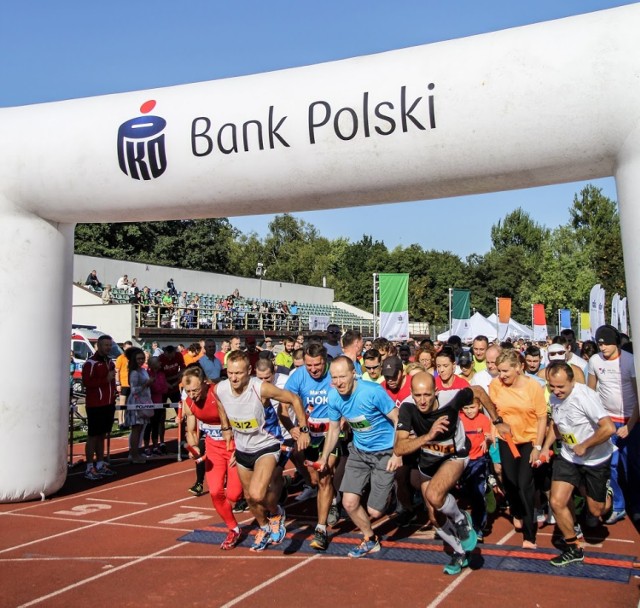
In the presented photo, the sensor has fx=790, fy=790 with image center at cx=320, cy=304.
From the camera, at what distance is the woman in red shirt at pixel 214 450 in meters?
7.58

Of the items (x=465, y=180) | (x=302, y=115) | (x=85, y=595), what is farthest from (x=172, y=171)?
(x=85, y=595)

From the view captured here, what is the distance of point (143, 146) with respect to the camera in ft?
27.7

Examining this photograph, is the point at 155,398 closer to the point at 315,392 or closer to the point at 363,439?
the point at 315,392

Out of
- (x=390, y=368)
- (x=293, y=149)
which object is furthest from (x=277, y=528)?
(x=293, y=149)

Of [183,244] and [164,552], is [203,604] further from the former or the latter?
[183,244]

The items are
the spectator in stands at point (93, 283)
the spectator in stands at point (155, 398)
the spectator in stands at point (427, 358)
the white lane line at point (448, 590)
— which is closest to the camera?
the white lane line at point (448, 590)

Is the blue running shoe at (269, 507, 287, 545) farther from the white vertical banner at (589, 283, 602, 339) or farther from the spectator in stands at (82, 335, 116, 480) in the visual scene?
the white vertical banner at (589, 283, 602, 339)

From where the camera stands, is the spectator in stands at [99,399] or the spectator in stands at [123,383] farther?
the spectator in stands at [123,383]

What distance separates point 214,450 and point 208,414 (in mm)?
432

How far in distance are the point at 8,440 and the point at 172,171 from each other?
3.72m

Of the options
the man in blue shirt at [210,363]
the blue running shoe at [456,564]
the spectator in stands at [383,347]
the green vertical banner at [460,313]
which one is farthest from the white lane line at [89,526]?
the green vertical banner at [460,313]

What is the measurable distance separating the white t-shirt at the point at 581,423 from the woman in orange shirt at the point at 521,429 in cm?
46

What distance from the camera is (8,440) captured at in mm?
9195

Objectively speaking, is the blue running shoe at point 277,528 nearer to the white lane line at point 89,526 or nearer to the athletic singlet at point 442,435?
the athletic singlet at point 442,435
